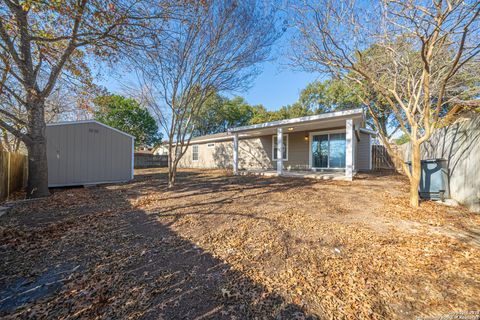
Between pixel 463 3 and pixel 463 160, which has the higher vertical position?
pixel 463 3

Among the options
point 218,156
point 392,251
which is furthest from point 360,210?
point 218,156

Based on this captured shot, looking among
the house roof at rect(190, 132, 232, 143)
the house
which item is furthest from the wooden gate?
the house roof at rect(190, 132, 232, 143)

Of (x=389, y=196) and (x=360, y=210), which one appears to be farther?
(x=389, y=196)

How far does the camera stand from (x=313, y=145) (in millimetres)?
11258

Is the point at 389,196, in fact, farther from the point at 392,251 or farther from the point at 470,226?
the point at 392,251

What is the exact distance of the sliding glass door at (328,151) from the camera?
10.1 m

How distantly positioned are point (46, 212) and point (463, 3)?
367 inches

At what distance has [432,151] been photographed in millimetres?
6121

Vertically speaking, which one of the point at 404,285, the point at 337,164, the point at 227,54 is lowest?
the point at 404,285

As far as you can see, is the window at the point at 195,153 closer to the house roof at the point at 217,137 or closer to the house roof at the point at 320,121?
the house roof at the point at 217,137

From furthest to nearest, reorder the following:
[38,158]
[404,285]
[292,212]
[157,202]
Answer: [38,158] < [157,202] < [292,212] < [404,285]

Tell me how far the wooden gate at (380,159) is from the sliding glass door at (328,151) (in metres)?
5.01

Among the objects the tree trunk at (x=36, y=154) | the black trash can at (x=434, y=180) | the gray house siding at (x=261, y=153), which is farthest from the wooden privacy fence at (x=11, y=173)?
the black trash can at (x=434, y=180)

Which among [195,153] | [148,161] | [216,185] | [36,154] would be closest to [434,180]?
[216,185]
